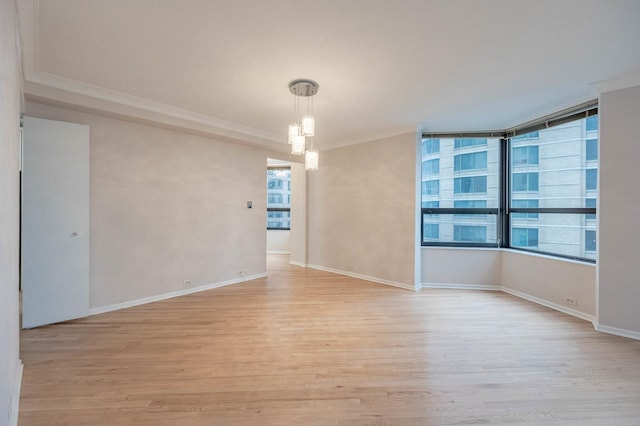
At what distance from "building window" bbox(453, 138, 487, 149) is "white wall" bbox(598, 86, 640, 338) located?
1.68m

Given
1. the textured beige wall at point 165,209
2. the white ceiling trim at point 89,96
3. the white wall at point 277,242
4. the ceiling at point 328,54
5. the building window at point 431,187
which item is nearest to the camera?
the ceiling at point 328,54

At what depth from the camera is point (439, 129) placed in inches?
179

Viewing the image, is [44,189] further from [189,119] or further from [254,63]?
[254,63]

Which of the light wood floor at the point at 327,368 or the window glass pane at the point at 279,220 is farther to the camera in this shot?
the window glass pane at the point at 279,220

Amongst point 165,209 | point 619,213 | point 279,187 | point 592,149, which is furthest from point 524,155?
point 279,187

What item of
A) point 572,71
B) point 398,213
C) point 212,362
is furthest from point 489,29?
point 212,362

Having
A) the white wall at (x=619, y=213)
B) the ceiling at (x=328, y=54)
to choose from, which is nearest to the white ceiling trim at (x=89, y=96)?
the ceiling at (x=328, y=54)

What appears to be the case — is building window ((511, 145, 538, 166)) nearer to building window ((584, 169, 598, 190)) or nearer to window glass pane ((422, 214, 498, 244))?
building window ((584, 169, 598, 190))

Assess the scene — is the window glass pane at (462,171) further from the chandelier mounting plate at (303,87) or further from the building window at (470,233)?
the chandelier mounting plate at (303,87)

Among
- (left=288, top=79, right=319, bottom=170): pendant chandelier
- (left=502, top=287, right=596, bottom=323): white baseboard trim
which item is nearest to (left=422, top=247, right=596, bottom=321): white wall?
(left=502, top=287, right=596, bottom=323): white baseboard trim

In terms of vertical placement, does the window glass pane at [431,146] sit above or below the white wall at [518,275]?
above

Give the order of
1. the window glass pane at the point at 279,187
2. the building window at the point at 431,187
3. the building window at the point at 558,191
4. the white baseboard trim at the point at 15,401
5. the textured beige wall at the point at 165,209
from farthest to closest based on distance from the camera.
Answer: the window glass pane at the point at 279,187
the building window at the point at 431,187
the building window at the point at 558,191
the textured beige wall at the point at 165,209
the white baseboard trim at the point at 15,401

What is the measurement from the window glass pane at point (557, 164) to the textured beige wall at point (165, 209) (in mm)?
4269

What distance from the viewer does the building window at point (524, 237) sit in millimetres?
4113
